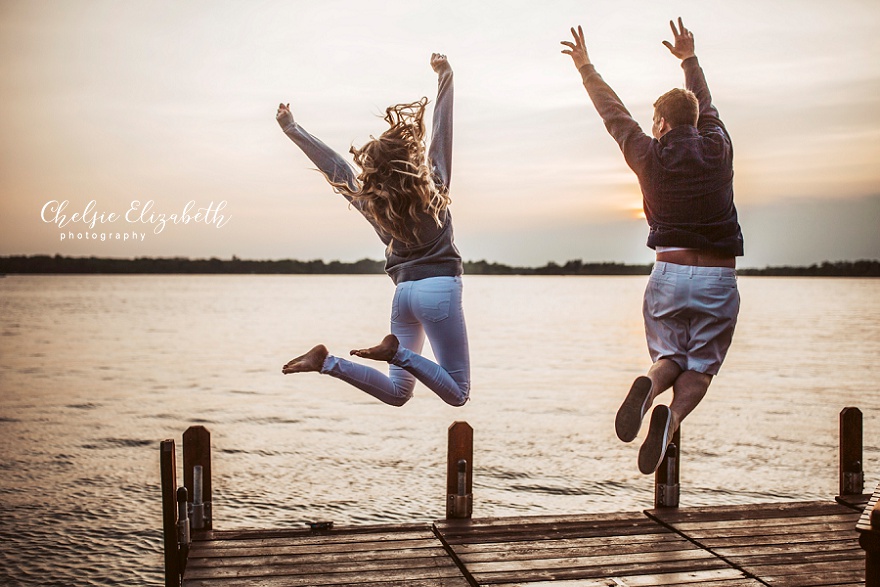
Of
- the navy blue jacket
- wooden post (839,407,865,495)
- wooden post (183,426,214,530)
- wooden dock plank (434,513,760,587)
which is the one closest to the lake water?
wooden post (183,426,214,530)

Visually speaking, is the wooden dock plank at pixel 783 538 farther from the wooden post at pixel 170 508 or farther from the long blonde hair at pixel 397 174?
the wooden post at pixel 170 508

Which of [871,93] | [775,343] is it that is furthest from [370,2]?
[775,343]

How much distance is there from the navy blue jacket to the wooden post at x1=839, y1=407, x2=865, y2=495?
4546 mm

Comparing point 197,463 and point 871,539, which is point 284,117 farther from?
point 197,463

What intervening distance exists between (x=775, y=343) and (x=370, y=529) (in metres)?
47.3

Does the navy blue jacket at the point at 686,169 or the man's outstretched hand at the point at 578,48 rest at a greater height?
the man's outstretched hand at the point at 578,48

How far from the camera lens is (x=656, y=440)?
452 centimetres

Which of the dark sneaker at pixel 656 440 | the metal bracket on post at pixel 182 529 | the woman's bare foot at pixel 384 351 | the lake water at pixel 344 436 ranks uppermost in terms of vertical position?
the woman's bare foot at pixel 384 351

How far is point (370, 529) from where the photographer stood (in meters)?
6.93

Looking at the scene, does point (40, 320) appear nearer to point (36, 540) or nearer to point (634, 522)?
point (36, 540)

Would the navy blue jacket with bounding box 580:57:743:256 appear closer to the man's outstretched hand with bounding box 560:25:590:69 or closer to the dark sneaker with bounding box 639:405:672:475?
the man's outstretched hand with bounding box 560:25:590:69

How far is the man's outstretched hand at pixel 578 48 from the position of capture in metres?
4.71

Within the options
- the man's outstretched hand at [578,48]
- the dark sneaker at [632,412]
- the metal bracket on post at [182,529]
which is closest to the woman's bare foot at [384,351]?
the dark sneaker at [632,412]

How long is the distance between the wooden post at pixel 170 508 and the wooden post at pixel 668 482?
154 inches
